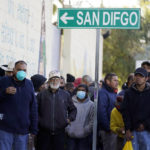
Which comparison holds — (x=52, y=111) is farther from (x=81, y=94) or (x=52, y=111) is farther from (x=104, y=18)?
(x=104, y=18)

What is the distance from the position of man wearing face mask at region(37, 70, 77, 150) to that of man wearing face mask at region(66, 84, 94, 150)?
796mm

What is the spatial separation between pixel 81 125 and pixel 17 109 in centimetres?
228

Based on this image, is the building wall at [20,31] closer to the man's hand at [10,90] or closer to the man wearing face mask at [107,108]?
the man wearing face mask at [107,108]

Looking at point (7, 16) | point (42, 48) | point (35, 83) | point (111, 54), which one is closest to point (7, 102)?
point (35, 83)

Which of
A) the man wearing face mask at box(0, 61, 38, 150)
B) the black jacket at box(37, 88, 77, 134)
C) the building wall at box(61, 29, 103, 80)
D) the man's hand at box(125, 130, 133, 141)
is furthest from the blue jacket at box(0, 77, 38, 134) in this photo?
the building wall at box(61, 29, 103, 80)

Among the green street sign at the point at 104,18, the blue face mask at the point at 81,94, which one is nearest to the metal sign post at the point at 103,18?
the green street sign at the point at 104,18

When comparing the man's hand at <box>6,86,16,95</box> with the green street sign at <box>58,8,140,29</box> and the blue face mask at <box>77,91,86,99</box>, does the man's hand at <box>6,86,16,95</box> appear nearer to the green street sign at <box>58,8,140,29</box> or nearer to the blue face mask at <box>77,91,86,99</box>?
the green street sign at <box>58,8,140,29</box>

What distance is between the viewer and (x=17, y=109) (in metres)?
8.30

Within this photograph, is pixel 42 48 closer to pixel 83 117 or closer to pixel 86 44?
pixel 83 117

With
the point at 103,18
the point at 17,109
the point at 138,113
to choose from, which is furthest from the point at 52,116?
the point at 103,18

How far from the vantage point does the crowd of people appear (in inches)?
327

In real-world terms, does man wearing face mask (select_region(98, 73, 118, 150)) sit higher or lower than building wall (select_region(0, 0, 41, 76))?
lower

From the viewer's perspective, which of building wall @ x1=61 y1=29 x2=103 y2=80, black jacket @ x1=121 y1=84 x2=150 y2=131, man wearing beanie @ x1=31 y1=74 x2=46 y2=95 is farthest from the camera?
building wall @ x1=61 y1=29 x2=103 y2=80

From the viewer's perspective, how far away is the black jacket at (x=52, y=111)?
30.3 ft
